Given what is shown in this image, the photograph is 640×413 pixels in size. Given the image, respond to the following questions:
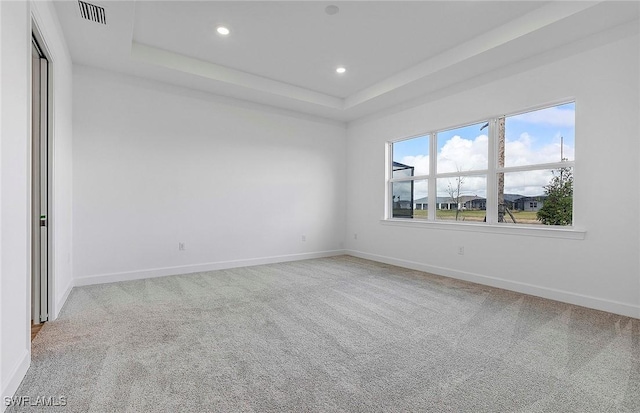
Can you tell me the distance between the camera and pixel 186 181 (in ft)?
15.4

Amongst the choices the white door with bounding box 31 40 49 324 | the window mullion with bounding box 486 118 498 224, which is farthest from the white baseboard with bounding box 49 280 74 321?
the window mullion with bounding box 486 118 498 224

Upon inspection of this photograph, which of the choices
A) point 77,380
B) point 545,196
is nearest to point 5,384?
point 77,380

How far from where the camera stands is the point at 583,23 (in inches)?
117

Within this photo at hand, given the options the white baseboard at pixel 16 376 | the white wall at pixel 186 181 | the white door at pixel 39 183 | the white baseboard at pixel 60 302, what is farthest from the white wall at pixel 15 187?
the white wall at pixel 186 181

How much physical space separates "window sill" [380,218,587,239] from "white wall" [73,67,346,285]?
1.93m

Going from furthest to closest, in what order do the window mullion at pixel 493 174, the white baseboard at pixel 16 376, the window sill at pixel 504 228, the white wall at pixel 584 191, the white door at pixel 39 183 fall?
1. the window mullion at pixel 493 174
2. the window sill at pixel 504 228
3. the white wall at pixel 584 191
4. the white door at pixel 39 183
5. the white baseboard at pixel 16 376

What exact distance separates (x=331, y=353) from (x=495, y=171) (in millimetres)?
3360

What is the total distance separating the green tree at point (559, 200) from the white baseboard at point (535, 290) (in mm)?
794

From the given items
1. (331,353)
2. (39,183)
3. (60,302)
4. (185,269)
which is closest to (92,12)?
(39,183)

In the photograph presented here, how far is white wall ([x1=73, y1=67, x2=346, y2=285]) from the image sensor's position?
13.2 feet

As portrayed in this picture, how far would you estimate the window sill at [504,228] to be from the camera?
133 inches

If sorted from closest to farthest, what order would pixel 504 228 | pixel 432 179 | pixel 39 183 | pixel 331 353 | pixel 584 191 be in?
pixel 331 353 < pixel 39 183 < pixel 584 191 < pixel 504 228 < pixel 432 179

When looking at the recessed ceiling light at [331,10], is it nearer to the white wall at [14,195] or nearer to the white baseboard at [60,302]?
the white wall at [14,195]

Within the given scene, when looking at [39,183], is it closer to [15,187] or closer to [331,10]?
[15,187]
